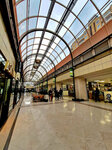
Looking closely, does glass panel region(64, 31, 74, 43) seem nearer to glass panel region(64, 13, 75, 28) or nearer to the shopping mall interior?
the shopping mall interior

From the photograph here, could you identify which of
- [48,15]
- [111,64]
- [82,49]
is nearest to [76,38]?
[82,49]

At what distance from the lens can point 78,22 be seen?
814cm

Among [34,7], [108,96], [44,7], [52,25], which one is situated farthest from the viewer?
[52,25]

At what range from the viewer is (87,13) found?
7.02 m

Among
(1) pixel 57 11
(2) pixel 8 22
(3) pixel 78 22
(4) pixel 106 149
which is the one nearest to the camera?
(4) pixel 106 149

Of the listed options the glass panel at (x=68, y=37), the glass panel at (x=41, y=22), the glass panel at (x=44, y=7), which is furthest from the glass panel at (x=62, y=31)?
the glass panel at (x=44, y=7)

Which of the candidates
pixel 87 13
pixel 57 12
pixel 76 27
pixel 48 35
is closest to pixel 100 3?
pixel 87 13

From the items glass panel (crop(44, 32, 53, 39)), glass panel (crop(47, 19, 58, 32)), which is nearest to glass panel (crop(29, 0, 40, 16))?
glass panel (crop(47, 19, 58, 32))

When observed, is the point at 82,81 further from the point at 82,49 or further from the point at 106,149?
the point at 106,149

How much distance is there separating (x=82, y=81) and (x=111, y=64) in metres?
4.85

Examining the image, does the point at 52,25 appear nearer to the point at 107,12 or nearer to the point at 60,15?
the point at 60,15

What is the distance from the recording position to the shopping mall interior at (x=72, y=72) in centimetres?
224

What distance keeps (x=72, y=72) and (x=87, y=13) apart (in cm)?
652

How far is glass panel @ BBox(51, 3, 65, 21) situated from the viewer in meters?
6.98
